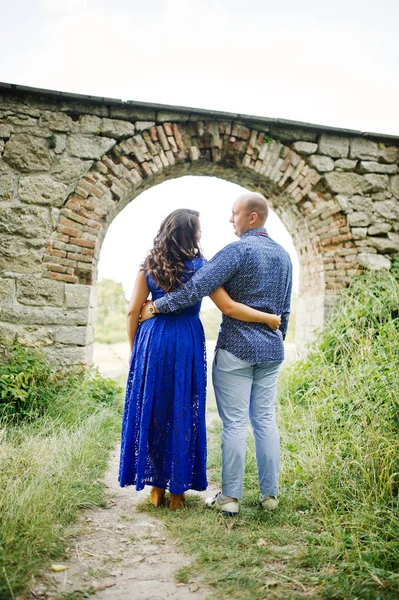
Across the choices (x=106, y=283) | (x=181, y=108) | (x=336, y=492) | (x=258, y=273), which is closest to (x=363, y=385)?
(x=336, y=492)

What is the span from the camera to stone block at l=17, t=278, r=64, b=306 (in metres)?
4.66

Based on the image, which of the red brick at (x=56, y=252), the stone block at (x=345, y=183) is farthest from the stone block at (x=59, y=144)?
the stone block at (x=345, y=183)

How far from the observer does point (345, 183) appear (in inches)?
216

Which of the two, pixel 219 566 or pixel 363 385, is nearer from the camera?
pixel 219 566

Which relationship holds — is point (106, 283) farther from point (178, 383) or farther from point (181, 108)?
point (178, 383)

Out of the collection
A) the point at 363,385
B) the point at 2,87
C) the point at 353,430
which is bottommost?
the point at 353,430

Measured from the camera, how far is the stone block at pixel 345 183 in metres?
5.43

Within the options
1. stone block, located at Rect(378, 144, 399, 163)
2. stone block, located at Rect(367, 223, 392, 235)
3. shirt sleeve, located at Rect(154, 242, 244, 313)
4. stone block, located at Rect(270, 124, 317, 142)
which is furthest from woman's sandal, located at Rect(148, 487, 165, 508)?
stone block, located at Rect(378, 144, 399, 163)

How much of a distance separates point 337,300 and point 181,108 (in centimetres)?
294

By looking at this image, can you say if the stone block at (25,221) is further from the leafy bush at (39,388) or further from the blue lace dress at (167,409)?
the blue lace dress at (167,409)

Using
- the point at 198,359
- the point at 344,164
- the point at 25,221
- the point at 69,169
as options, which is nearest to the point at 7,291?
the point at 25,221

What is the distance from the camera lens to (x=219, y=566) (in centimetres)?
206

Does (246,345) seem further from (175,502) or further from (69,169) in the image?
(69,169)

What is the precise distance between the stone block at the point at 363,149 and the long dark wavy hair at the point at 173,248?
3683mm
